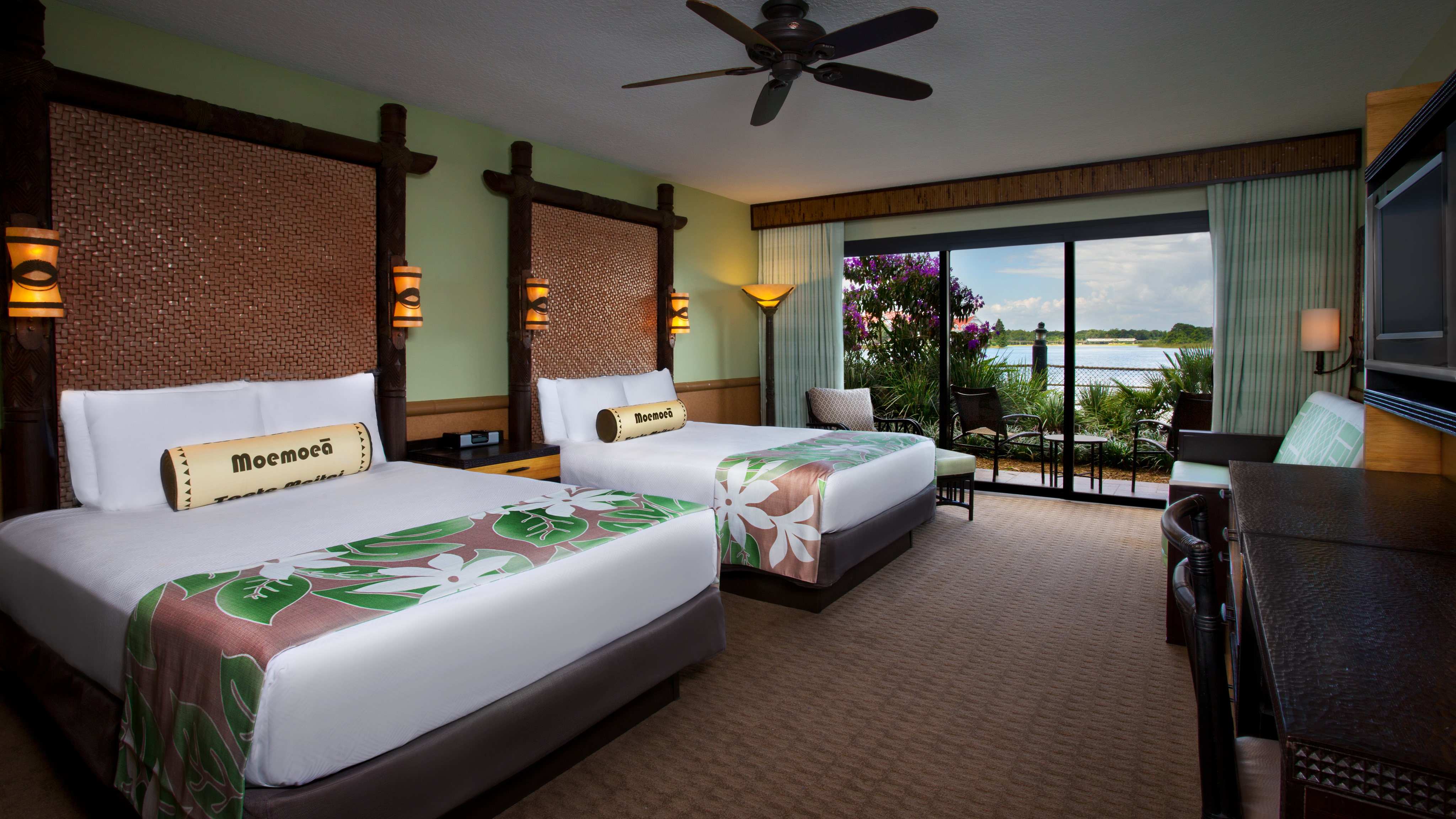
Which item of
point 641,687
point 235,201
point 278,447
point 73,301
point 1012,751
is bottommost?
point 1012,751

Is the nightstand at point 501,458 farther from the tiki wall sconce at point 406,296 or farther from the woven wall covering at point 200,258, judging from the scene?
the tiki wall sconce at point 406,296

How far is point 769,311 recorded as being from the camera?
657cm

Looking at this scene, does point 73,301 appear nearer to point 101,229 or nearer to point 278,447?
point 101,229

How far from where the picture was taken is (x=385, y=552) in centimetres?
200

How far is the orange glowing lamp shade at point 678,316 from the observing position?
18.4 feet

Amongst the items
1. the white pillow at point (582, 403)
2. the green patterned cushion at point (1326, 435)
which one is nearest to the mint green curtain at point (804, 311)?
the white pillow at point (582, 403)

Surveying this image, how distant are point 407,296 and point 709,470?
1.79 meters

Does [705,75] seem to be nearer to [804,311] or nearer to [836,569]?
[836,569]

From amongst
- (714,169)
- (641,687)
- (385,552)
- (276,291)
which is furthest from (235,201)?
(714,169)

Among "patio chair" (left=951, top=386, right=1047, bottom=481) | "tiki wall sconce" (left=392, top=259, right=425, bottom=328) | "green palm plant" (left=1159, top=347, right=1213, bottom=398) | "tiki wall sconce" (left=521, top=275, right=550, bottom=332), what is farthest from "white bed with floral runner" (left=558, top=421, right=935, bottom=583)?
"green palm plant" (left=1159, top=347, right=1213, bottom=398)

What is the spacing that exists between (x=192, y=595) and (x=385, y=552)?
450 mm

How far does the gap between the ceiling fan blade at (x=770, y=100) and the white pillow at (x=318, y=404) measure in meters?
2.23

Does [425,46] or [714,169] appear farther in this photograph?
[714,169]

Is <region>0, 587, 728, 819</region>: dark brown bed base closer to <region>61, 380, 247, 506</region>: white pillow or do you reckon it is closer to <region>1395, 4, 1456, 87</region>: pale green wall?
<region>61, 380, 247, 506</region>: white pillow
